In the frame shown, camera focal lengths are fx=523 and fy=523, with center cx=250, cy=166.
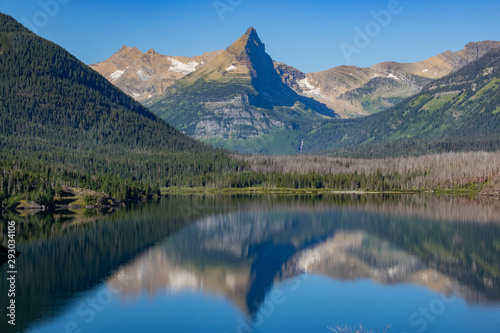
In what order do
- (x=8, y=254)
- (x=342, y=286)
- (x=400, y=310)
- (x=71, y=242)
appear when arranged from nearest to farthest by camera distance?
(x=400, y=310)
(x=342, y=286)
(x=8, y=254)
(x=71, y=242)

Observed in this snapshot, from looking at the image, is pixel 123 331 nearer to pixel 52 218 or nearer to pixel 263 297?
pixel 263 297

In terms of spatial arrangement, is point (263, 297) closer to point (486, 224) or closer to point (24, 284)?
point (24, 284)

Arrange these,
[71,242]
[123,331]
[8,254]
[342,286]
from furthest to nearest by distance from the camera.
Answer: [71,242]
[8,254]
[342,286]
[123,331]

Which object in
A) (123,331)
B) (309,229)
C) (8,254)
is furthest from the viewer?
(309,229)

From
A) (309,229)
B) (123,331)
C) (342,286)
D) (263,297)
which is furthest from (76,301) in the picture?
(309,229)

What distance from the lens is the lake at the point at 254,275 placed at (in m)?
59.6

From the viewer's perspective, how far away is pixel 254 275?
81.1m

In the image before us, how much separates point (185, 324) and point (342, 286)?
25971 millimetres

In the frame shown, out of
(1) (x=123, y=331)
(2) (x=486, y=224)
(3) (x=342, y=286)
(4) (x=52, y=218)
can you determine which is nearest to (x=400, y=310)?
(3) (x=342, y=286)

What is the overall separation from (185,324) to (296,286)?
21426mm

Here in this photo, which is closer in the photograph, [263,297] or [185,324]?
[185,324]

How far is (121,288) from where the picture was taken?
71500 millimetres

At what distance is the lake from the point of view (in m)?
59.6

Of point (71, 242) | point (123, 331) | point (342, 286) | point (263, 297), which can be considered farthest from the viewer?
point (71, 242)
